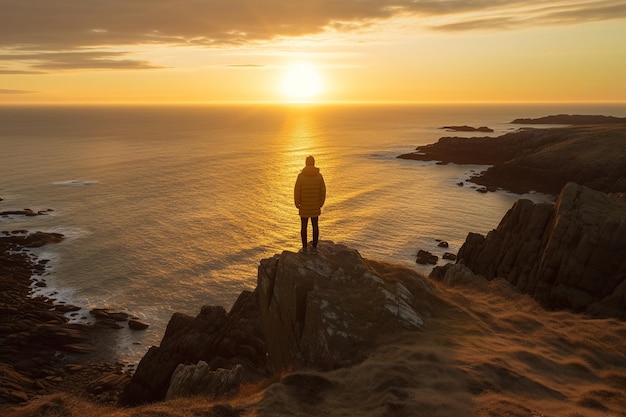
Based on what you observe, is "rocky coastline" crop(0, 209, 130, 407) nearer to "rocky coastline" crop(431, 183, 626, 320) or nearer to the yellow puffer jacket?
the yellow puffer jacket

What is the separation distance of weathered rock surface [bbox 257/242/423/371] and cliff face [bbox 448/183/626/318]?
39.2 ft

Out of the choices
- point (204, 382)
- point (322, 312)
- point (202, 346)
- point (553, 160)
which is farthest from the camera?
point (553, 160)

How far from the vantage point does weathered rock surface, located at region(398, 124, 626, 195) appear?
9044 centimetres

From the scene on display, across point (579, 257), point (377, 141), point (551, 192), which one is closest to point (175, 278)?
point (579, 257)

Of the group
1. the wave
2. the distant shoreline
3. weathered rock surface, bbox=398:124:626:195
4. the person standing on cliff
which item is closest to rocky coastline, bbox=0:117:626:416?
the person standing on cliff

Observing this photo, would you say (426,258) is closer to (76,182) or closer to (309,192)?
(309,192)

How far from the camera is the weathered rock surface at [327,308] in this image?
51.8 feet

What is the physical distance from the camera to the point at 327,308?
55.1 feet

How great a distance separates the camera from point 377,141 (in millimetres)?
197500

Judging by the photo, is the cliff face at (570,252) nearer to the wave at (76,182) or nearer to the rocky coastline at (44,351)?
the rocky coastline at (44,351)

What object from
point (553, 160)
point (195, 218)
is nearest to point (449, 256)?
point (195, 218)

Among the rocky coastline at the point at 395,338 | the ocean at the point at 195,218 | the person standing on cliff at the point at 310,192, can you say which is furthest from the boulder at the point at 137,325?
the person standing on cliff at the point at 310,192

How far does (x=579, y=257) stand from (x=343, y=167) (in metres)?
104

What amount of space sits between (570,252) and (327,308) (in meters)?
17.9
